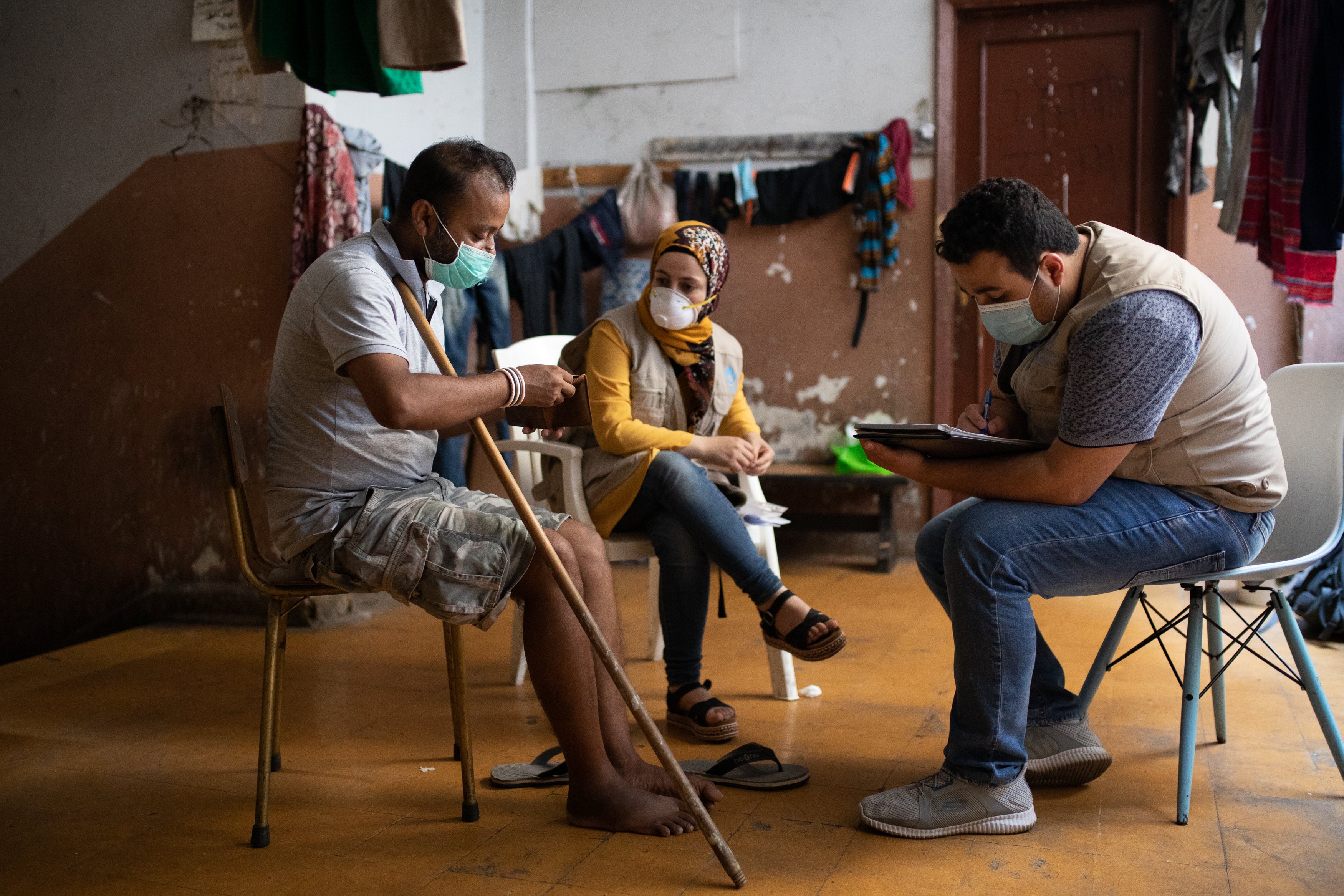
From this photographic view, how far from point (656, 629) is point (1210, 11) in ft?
10.8

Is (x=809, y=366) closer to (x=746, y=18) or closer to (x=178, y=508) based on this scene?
(x=746, y=18)

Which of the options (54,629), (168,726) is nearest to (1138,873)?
(168,726)

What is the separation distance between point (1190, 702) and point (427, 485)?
60.5 inches

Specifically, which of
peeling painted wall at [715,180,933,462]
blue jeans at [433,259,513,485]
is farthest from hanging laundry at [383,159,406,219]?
peeling painted wall at [715,180,933,462]

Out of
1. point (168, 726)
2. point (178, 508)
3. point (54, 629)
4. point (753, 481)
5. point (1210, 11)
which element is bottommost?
point (54, 629)

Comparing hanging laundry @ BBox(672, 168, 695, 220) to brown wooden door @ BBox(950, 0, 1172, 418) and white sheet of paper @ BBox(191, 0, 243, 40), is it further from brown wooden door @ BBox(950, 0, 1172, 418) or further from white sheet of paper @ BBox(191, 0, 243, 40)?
white sheet of paper @ BBox(191, 0, 243, 40)

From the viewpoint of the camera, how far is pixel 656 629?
3.23 m

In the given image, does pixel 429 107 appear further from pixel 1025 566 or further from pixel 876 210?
pixel 1025 566

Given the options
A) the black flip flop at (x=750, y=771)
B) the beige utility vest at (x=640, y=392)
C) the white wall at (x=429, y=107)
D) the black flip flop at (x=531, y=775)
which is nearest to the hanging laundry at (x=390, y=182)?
the white wall at (x=429, y=107)

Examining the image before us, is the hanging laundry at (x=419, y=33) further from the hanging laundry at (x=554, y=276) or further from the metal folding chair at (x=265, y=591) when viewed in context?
the hanging laundry at (x=554, y=276)

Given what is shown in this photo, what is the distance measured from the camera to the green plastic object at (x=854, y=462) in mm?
4820

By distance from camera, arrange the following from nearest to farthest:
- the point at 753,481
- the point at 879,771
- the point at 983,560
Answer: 1. the point at 983,560
2. the point at 879,771
3. the point at 753,481

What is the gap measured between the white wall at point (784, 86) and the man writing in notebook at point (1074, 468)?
3.18m

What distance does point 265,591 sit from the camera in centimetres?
205
